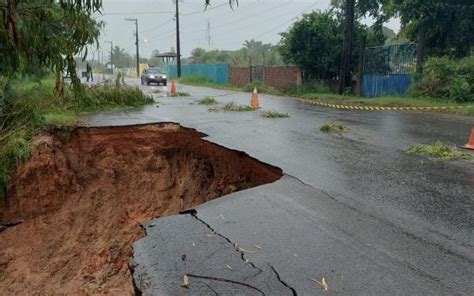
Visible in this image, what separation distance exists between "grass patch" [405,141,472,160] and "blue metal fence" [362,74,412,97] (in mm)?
11951

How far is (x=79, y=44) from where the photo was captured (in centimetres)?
378

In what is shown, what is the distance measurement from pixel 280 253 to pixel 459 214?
2.14 m

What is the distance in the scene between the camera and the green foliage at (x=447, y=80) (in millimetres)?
15648

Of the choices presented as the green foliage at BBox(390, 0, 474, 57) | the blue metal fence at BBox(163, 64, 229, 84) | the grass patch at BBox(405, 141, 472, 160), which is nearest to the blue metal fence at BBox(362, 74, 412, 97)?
the green foliage at BBox(390, 0, 474, 57)

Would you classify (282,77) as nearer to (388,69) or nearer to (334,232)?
(388,69)

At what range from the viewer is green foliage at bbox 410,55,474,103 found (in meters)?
15.6

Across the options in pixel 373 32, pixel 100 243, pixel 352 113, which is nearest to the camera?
pixel 100 243

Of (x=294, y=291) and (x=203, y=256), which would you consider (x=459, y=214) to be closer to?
(x=294, y=291)

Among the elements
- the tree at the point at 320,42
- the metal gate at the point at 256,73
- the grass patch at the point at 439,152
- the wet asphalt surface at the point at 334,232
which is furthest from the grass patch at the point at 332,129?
the metal gate at the point at 256,73

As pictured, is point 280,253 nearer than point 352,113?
Yes

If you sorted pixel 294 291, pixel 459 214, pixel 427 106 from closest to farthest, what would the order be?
pixel 294 291
pixel 459 214
pixel 427 106

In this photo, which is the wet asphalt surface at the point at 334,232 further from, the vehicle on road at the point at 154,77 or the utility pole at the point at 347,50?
the vehicle on road at the point at 154,77

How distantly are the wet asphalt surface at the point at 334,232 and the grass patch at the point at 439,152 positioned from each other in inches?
10.0

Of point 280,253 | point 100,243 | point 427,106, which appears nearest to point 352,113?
point 427,106
